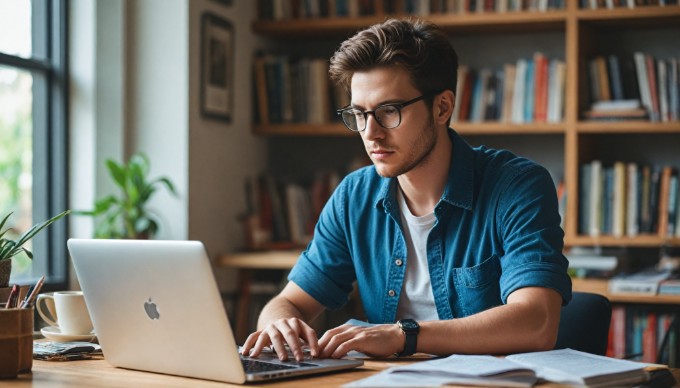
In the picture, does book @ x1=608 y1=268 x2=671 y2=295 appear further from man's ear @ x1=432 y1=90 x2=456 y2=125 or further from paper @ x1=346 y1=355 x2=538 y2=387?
paper @ x1=346 y1=355 x2=538 y2=387

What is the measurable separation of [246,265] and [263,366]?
2077 millimetres

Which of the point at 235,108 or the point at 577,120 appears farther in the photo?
the point at 235,108

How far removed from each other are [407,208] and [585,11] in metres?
1.70

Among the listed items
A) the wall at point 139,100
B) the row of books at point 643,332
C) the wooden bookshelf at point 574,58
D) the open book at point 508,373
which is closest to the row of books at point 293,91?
the wooden bookshelf at point 574,58

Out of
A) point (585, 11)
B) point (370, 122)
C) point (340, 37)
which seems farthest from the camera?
point (340, 37)

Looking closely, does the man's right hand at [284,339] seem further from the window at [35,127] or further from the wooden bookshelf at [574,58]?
the wooden bookshelf at [574,58]

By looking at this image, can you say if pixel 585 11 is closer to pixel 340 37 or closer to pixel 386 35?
pixel 340 37

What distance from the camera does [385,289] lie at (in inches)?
85.5

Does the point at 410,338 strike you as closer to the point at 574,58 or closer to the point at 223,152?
the point at 574,58

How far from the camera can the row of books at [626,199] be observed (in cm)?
352

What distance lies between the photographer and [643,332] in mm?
3416

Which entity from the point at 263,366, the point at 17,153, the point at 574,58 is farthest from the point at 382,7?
the point at 263,366

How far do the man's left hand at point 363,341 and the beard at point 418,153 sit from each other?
0.44 metres

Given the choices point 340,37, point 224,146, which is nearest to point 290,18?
point 340,37
